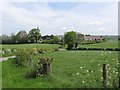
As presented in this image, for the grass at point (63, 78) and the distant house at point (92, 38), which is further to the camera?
the distant house at point (92, 38)

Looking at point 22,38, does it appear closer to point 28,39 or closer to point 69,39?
point 28,39

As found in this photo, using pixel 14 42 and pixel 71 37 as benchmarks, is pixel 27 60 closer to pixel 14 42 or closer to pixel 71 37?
pixel 71 37

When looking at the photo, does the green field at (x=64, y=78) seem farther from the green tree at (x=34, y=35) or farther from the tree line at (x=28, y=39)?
the green tree at (x=34, y=35)

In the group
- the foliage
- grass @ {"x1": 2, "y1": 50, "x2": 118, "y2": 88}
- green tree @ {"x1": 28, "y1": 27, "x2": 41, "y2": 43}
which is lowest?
grass @ {"x1": 2, "y1": 50, "x2": 118, "y2": 88}

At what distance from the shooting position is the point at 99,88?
8.10 m

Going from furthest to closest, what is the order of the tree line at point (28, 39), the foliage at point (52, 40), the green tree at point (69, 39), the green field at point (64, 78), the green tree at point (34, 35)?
the green tree at point (34, 35)
the foliage at point (52, 40)
the tree line at point (28, 39)
the green tree at point (69, 39)
the green field at point (64, 78)

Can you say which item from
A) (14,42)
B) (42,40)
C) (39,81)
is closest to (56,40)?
(42,40)

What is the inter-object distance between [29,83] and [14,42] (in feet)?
267

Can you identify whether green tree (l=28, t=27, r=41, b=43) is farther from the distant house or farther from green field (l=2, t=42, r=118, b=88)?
green field (l=2, t=42, r=118, b=88)

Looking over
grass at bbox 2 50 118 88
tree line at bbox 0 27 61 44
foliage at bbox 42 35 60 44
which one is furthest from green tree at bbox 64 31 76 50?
grass at bbox 2 50 118 88

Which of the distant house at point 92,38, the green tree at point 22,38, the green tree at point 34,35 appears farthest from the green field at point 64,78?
the distant house at point 92,38

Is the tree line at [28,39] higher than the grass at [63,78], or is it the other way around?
the tree line at [28,39]

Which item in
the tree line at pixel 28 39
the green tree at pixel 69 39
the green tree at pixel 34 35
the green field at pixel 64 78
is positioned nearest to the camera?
the green field at pixel 64 78

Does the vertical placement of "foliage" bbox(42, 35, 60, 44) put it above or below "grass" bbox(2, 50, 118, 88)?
above
